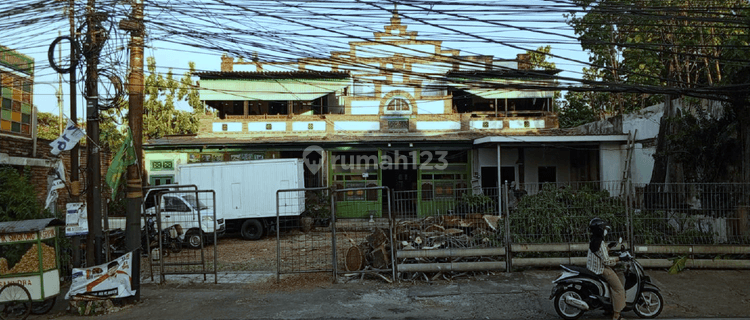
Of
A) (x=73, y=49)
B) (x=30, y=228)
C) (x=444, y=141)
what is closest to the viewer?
(x=30, y=228)

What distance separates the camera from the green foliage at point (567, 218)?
35.6 feet

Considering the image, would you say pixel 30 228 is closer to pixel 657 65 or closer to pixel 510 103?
pixel 657 65

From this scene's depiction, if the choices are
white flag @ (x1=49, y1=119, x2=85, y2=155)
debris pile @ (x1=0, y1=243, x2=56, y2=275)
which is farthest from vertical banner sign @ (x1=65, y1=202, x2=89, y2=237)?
white flag @ (x1=49, y1=119, x2=85, y2=155)

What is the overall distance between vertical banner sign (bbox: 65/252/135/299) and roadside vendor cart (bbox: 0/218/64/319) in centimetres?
40

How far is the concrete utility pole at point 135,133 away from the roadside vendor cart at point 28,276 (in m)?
1.25

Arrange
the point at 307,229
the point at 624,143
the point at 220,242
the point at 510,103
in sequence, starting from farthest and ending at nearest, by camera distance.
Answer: the point at 510,103 → the point at 624,143 → the point at 220,242 → the point at 307,229

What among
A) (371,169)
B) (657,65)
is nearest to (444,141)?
(371,169)

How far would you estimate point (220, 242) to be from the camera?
17.7 metres

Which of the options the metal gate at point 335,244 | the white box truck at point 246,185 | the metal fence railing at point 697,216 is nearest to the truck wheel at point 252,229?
the white box truck at point 246,185

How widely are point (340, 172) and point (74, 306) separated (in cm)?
1459

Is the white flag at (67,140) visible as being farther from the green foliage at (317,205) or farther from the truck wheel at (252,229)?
the truck wheel at (252,229)

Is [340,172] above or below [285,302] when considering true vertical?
above

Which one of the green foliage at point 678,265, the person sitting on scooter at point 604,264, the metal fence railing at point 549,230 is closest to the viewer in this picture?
the person sitting on scooter at point 604,264

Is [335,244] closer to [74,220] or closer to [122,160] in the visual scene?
[122,160]
